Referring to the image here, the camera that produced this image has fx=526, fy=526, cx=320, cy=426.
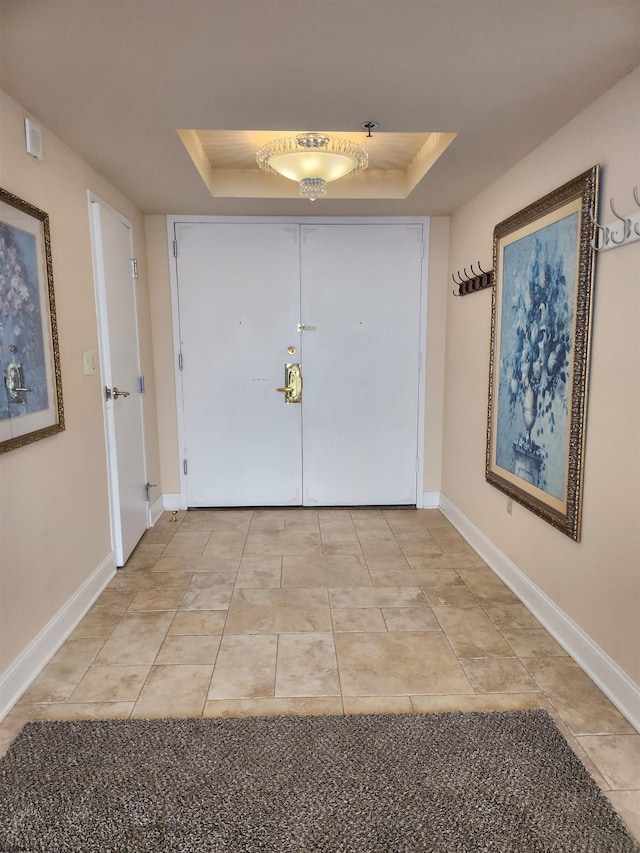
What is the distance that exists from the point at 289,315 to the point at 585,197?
226 cm

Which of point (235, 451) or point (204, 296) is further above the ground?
point (204, 296)

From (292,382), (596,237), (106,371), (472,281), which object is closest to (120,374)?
(106,371)

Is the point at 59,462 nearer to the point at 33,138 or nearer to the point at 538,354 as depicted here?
the point at 33,138

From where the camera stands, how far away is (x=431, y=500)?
4223 millimetres

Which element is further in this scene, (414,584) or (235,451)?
(235,451)

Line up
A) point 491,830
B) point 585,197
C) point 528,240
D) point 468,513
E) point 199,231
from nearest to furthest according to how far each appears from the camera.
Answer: point 491,830
point 585,197
point 528,240
point 468,513
point 199,231

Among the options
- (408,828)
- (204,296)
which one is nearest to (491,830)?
(408,828)

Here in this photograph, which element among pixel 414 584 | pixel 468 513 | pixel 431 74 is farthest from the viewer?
pixel 468 513

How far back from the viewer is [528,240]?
2574mm

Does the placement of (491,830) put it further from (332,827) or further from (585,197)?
(585,197)

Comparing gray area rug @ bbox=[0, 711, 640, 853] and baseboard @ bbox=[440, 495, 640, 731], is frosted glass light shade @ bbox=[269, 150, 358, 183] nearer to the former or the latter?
baseboard @ bbox=[440, 495, 640, 731]

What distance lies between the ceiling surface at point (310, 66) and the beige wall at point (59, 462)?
8.1 inches

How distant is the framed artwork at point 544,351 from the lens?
213cm

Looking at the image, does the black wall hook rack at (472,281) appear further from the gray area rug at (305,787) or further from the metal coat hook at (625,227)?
the gray area rug at (305,787)
